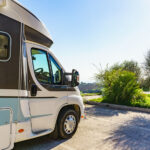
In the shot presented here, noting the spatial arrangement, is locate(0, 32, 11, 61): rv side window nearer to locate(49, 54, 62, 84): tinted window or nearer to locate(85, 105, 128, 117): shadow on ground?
locate(49, 54, 62, 84): tinted window

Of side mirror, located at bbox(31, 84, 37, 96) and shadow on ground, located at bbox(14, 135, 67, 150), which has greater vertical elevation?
side mirror, located at bbox(31, 84, 37, 96)

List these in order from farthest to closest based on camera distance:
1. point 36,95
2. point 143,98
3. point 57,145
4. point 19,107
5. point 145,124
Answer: point 143,98
point 145,124
point 57,145
point 36,95
point 19,107

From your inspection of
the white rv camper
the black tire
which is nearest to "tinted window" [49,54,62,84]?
the white rv camper

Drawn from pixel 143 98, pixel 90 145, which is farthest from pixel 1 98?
pixel 143 98

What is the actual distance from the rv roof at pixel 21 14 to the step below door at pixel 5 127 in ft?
5.95

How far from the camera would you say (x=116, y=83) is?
9.75 meters

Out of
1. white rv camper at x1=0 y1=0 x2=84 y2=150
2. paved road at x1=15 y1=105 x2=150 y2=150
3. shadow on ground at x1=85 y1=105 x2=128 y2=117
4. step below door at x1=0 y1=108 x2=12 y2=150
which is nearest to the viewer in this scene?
step below door at x1=0 y1=108 x2=12 y2=150

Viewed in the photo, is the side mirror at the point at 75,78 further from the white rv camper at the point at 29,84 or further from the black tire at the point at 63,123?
the black tire at the point at 63,123

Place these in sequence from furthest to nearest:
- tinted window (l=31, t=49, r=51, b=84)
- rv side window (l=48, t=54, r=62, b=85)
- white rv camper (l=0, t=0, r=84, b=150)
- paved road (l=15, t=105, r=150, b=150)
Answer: rv side window (l=48, t=54, r=62, b=85), paved road (l=15, t=105, r=150, b=150), tinted window (l=31, t=49, r=51, b=84), white rv camper (l=0, t=0, r=84, b=150)

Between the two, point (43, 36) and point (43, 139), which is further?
point (43, 139)

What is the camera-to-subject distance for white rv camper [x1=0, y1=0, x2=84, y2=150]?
2.64 m

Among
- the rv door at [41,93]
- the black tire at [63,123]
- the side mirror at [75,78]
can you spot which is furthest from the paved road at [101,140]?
the side mirror at [75,78]

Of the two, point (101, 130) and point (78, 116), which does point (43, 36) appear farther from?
point (101, 130)

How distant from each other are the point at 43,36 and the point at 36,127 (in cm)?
218
